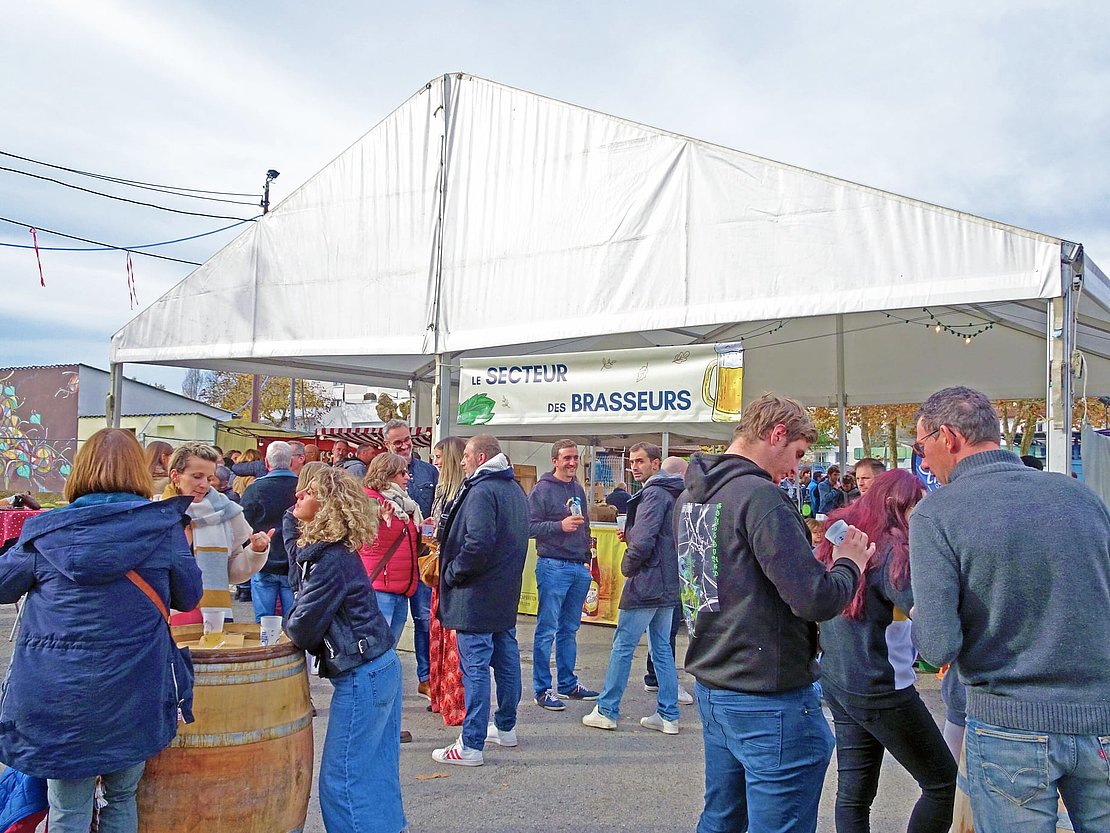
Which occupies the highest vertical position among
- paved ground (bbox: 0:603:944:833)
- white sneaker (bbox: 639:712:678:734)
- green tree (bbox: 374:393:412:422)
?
green tree (bbox: 374:393:412:422)

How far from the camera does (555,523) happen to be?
6.00m

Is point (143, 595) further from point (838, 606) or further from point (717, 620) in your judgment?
point (838, 606)

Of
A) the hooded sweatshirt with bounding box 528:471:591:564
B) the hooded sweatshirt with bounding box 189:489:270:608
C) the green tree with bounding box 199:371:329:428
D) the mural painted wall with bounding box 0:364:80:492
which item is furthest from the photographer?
the green tree with bounding box 199:371:329:428

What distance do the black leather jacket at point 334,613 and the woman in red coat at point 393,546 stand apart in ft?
A: 5.97

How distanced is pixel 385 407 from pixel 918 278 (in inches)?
1020

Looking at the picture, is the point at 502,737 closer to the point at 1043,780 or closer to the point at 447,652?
the point at 447,652

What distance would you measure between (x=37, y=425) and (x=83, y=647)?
101 feet

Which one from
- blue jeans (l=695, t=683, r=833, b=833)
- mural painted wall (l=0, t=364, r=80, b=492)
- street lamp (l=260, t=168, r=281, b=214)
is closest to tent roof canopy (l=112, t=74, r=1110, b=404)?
blue jeans (l=695, t=683, r=833, b=833)

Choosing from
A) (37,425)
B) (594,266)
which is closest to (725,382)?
(594,266)

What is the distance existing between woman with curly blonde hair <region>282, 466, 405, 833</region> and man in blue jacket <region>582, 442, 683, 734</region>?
7.19 ft

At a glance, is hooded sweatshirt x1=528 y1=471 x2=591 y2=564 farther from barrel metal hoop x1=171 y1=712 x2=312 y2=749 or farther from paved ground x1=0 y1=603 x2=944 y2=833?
barrel metal hoop x1=171 y1=712 x2=312 y2=749

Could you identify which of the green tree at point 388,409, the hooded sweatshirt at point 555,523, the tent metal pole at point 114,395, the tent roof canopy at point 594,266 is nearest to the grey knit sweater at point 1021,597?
the hooded sweatshirt at point 555,523

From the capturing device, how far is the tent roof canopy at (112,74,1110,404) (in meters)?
6.40

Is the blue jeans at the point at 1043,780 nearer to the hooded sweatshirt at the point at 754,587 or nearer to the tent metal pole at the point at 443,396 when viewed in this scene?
the hooded sweatshirt at the point at 754,587
